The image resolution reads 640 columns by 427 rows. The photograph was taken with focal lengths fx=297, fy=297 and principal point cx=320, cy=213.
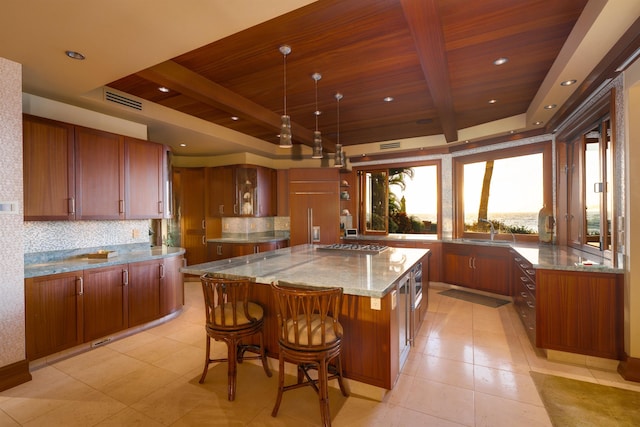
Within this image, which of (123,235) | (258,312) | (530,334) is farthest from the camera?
(123,235)

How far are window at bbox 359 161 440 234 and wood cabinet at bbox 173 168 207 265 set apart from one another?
3.40 m

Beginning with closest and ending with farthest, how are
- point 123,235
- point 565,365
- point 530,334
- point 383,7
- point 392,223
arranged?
point 383,7
point 565,365
point 530,334
point 123,235
point 392,223

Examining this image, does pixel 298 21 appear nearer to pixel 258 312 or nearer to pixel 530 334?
pixel 258 312

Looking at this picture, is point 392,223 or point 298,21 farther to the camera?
point 392,223

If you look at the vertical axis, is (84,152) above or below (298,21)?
below

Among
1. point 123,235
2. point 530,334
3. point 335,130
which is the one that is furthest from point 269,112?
point 530,334

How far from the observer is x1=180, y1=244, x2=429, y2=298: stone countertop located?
2.08 m

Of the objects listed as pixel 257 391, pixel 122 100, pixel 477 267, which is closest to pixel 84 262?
pixel 122 100

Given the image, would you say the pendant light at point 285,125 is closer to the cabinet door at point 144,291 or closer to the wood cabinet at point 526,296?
the cabinet door at point 144,291

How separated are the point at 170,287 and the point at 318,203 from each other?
2983 millimetres

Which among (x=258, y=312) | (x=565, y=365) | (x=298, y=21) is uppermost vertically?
(x=298, y=21)

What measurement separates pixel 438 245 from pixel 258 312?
4039 millimetres

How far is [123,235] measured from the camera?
12.8 feet

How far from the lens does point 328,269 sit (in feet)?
8.45
